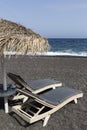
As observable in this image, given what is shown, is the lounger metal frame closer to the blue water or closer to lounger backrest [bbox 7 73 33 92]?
lounger backrest [bbox 7 73 33 92]

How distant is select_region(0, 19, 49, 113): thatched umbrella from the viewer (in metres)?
5.99

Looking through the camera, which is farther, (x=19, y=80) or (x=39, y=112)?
(x=19, y=80)

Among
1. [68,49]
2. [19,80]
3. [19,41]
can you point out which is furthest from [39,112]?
[68,49]

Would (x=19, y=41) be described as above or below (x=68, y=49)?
above

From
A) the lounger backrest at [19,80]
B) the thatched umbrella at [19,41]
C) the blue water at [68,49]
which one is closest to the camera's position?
the thatched umbrella at [19,41]

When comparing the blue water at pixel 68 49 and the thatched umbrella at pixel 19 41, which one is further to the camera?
the blue water at pixel 68 49

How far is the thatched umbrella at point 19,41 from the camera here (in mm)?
5988

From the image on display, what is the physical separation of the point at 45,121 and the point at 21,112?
0.55 m

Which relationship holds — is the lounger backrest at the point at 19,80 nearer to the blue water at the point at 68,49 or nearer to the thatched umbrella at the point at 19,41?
the thatched umbrella at the point at 19,41

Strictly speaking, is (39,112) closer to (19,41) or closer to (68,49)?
(19,41)

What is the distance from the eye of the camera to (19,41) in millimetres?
6016

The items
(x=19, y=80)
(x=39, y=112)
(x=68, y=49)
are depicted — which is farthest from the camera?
(x=68, y=49)

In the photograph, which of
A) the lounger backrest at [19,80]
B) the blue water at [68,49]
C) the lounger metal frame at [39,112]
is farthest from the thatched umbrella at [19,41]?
the blue water at [68,49]

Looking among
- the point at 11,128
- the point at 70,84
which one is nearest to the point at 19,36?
the point at 11,128
